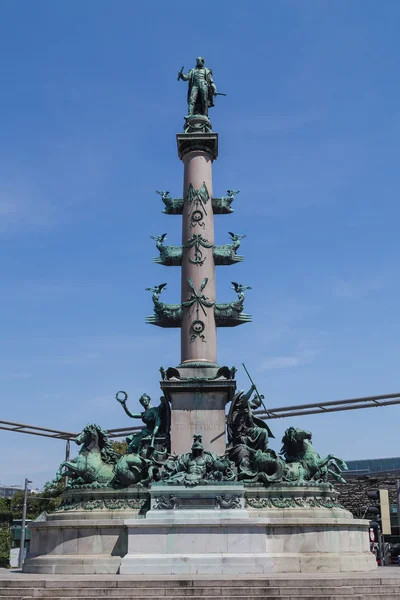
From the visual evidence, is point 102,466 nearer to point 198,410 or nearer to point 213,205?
point 198,410

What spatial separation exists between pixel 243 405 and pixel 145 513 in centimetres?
582

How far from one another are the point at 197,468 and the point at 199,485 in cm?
63

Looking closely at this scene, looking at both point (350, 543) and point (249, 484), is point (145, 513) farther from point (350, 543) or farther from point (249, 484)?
point (350, 543)

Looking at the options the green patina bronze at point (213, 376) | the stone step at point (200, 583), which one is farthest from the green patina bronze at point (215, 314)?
the stone step at point (200, 583)

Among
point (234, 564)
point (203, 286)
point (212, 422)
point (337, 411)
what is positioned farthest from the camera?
point (337, 411)

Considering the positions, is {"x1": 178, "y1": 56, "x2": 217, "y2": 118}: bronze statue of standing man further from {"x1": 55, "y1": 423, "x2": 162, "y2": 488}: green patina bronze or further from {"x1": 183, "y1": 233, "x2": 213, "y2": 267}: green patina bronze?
{"x1": 55, "y1": 423, "x2": 162, "y2": 488}: green patina bronze

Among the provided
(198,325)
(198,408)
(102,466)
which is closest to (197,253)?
(198,325)

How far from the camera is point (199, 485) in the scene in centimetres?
2102

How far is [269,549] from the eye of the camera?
65.9 feet

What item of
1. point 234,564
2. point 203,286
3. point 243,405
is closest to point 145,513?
point 234,564

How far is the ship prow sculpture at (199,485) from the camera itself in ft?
65.1

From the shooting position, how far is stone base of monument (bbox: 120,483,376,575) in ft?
63.5

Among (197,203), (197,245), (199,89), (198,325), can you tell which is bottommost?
(198,325)

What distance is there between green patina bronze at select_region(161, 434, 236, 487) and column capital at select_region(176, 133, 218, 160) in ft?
42.3
